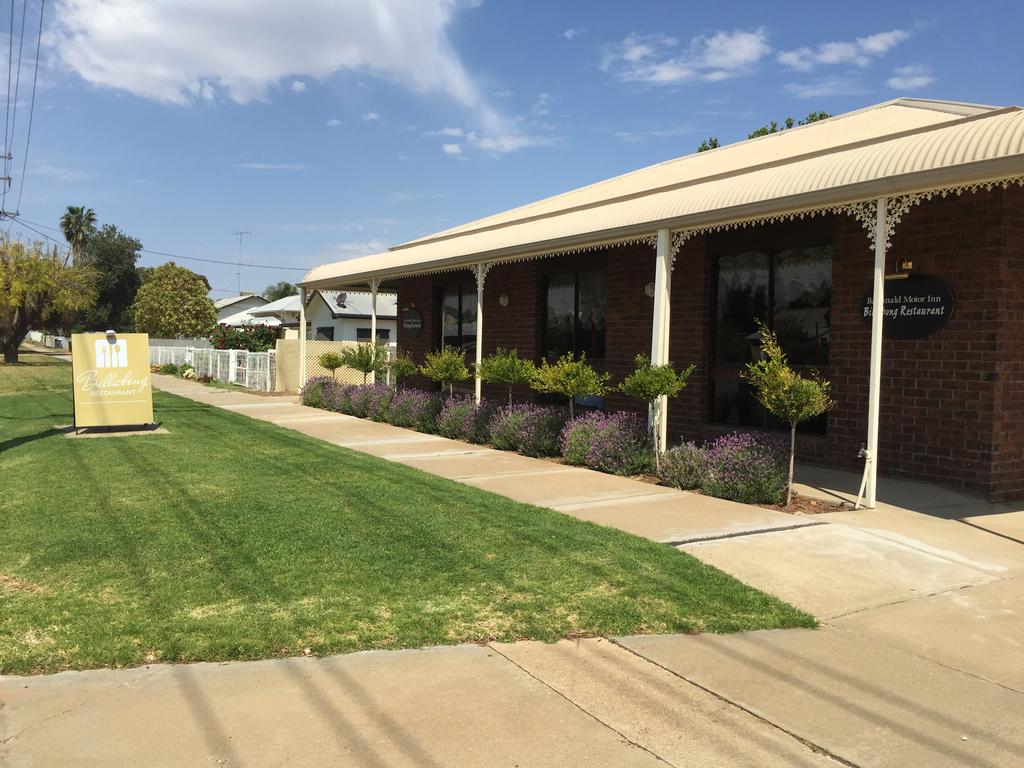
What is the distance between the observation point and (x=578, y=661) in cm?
418

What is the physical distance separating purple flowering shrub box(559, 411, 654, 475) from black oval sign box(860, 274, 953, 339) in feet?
10.2

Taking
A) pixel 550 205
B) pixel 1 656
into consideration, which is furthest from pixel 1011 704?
pixel 550 205

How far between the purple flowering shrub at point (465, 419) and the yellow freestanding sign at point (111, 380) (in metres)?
4.75

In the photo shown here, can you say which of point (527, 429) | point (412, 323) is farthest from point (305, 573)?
point (412, 323)

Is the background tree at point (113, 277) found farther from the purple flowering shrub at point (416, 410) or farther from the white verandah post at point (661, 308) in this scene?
the white verandah post at point (661, 308)

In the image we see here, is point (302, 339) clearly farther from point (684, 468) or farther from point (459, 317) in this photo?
point (684, 468)

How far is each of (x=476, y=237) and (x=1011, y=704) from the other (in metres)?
13.2

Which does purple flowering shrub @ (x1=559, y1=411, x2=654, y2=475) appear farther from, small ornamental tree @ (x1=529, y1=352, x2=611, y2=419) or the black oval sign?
the black oval sign

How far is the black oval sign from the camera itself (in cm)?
866

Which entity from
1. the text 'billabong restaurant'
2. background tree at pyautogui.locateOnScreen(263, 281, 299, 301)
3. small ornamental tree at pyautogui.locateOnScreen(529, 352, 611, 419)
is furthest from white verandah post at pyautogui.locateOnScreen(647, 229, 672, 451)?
background tree at pyautogui.locateOnScreen(263, 281, 299, 301)

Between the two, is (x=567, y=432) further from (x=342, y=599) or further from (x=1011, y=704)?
(x=1011, y=704)

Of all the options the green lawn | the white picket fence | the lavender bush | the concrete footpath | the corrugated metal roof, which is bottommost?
the concrete footpath

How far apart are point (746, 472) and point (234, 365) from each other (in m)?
22.5

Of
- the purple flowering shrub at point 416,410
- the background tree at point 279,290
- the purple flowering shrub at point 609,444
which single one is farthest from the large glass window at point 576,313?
the background tree at point 279,290
